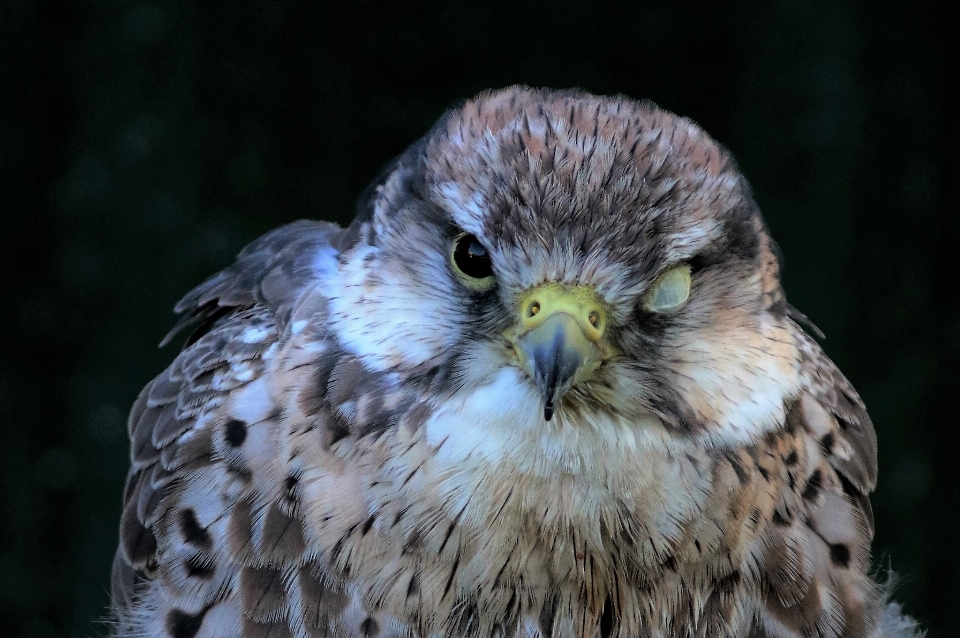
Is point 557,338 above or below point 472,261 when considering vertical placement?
below

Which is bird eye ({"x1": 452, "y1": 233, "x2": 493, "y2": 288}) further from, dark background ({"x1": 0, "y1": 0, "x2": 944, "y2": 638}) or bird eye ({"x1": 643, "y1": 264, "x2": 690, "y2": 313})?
dark background ({"x1": 0, "y1": 0, "x2": 944, "y2": 638})

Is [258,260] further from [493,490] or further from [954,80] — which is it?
[954,80]

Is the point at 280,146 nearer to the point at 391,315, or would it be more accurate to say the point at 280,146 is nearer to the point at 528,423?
the point at 391,315

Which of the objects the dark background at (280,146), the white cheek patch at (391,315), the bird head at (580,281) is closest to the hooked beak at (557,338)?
the bird head at (580,281)

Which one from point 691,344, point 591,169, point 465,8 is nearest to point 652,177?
point 591,169

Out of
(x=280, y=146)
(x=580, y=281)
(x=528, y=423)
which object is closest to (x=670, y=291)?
(x=580, y=281)

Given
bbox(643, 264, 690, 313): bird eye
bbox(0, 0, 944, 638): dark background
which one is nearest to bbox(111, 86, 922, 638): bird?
bbox(643, 264, 690, 313): bird eye

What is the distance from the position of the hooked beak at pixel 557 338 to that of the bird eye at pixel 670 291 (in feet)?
0.32

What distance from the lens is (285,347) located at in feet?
5.92

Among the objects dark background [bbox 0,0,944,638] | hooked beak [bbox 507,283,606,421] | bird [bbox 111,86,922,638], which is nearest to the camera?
hooked beak [bbox 507,283,606,421]

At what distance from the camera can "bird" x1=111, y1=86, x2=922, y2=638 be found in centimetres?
145

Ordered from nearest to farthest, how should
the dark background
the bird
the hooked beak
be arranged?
1. the hooked beak
2. the bird
3. the dark background

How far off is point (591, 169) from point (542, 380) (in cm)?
34

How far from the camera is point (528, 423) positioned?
148cm
